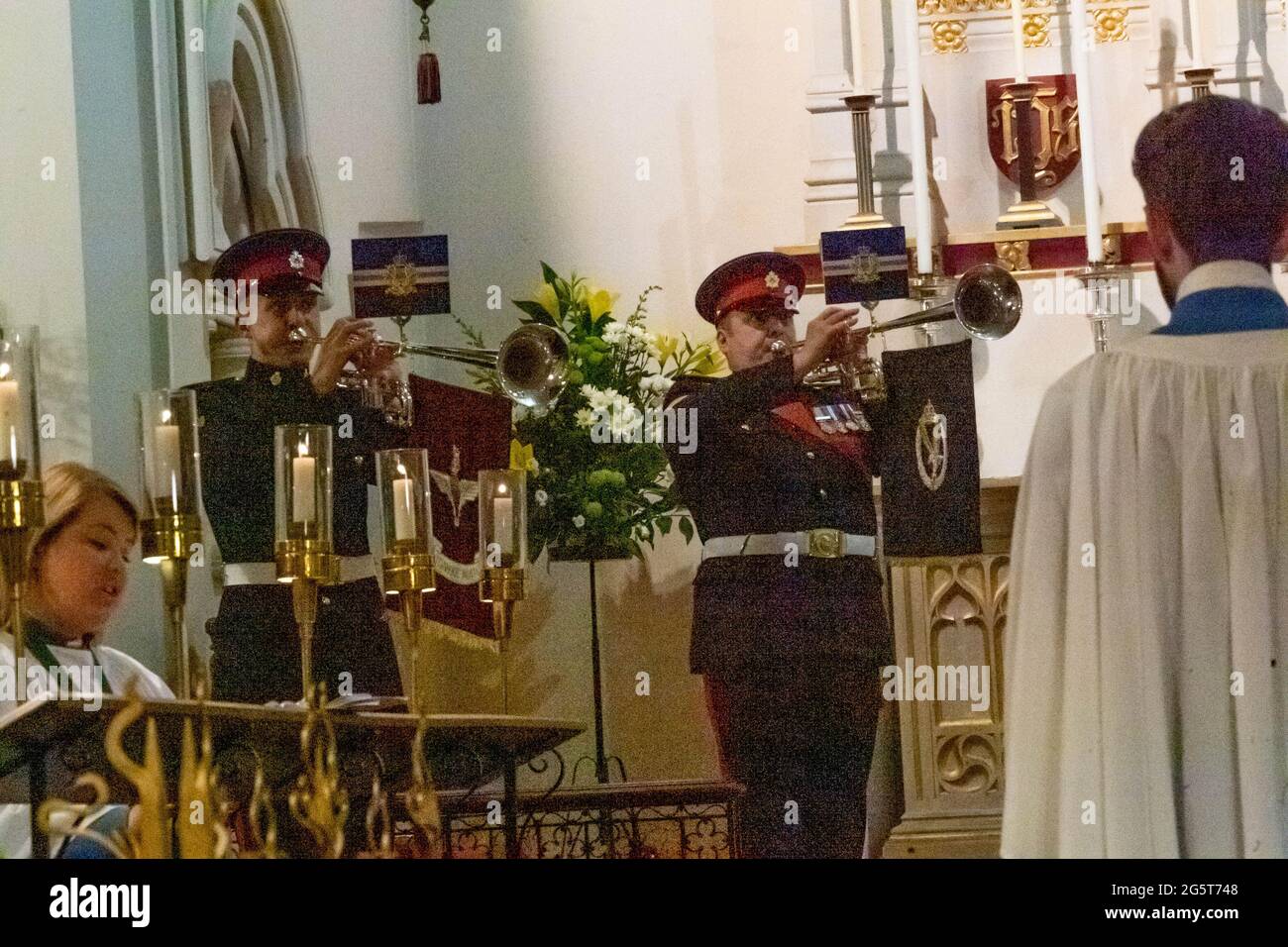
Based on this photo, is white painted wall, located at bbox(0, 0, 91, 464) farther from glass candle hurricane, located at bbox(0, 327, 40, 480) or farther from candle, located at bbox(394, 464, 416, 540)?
candle, located at bbox(394, 464, 416, 540)

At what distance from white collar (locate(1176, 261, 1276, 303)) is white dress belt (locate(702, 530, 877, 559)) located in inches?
41.8

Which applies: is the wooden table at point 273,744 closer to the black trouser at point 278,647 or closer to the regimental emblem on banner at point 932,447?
the black trouser at point 278,647

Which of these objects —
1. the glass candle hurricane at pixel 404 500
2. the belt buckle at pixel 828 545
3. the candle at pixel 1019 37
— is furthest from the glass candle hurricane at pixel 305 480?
the candle at pixel 1019 37

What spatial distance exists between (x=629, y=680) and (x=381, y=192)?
→ 1247 millimetres

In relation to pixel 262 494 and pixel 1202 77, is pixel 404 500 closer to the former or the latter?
pixel 262 494

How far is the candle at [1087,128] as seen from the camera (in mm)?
3734

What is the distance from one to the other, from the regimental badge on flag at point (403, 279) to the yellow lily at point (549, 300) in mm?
252

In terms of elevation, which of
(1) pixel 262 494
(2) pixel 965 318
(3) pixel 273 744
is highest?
(2) pixel 965 318

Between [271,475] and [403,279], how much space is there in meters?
0.51

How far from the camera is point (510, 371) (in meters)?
3.92

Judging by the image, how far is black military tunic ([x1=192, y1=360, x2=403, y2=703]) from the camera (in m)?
3.96

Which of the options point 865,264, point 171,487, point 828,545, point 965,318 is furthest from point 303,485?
point 965,318
